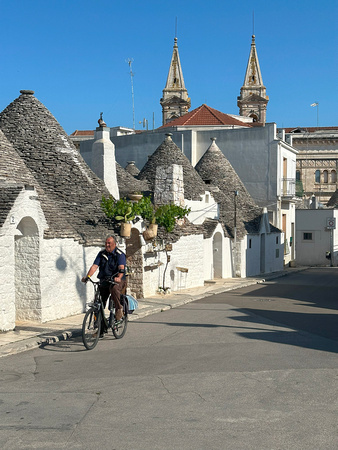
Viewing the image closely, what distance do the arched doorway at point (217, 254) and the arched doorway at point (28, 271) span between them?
15.8m

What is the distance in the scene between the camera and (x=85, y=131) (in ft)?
294

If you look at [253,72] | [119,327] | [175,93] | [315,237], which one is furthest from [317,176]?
[119,327]

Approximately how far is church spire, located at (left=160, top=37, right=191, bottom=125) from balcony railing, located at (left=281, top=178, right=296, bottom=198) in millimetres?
52275

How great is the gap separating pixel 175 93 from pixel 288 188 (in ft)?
179

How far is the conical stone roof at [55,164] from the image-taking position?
16469 millimetres

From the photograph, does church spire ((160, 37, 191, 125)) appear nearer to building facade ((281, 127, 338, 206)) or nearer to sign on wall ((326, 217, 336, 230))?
building facade ((281, 127, 338, 206))

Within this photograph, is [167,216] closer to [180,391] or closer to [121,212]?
[121,212]

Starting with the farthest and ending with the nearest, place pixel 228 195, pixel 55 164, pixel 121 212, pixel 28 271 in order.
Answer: pixel 228 195
pixel 55 164
pixel 121 212
pixel 28 271

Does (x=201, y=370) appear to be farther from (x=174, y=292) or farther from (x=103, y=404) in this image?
(x=174, y=292)

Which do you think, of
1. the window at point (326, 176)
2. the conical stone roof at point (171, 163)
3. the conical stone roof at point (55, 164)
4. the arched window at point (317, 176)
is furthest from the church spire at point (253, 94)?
the conical stone roof at point (55, 164)

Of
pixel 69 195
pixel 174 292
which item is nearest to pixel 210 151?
pixel 174 292

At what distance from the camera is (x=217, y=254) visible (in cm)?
2822

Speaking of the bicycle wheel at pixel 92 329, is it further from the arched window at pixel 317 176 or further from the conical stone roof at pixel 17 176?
the arched window at pixel 317 176

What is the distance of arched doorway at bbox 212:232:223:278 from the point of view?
28.1 m
